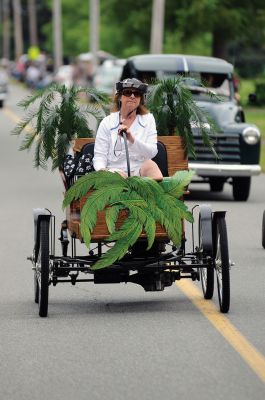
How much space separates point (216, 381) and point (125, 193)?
2723 mm

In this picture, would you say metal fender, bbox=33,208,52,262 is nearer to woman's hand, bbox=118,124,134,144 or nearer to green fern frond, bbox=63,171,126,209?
green fern frond, bbox=63,171,126,209

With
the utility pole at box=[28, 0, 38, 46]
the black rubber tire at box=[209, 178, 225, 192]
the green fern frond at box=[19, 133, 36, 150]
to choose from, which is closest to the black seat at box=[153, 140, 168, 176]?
the green fern frond at box=[19, 133, 36, 150]

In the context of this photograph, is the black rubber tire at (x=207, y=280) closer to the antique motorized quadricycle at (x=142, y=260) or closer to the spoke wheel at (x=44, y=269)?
the antique motorized quadricycle at (x=142, y=260)

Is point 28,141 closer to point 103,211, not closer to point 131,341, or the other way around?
point 103,211

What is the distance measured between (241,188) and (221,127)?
2.92ft

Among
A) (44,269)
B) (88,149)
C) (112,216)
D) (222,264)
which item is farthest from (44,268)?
(88,149)

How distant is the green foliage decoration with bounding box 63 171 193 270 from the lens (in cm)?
1068

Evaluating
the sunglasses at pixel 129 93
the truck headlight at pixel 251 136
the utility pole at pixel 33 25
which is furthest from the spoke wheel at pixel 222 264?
the utility pole at pixel 33 25

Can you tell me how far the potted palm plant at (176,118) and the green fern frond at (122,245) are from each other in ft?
4.08

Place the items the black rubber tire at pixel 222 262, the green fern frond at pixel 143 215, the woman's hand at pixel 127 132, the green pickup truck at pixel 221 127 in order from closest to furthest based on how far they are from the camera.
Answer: the black rubber tire at pixel 222 262, the green fern frond at pixel 143 215, the woman's hand at pixel 127 132, the green pickup truck at pixel 221 127

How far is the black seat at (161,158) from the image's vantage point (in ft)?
38.4

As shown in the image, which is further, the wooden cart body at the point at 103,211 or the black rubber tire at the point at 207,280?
the black rubber tire at the point at 207,280

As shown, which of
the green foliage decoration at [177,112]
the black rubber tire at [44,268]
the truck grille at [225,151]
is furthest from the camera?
the truck grille at [225,151]

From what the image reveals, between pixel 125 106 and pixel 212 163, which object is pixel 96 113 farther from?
pixel 212 163
